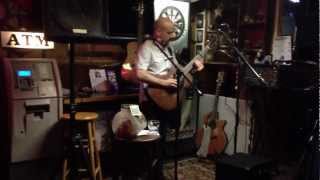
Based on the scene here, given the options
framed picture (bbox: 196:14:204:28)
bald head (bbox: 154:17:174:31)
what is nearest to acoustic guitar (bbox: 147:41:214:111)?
bald head (bbox: 154:17:174:31)

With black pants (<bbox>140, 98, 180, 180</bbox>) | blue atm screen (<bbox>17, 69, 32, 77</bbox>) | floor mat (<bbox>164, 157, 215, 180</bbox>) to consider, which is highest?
blue atm screen (<bbox>17, 69, 32, 77</bbox>)

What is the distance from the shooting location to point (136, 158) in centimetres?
302

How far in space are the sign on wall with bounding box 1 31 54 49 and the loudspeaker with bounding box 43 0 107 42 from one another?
811mm

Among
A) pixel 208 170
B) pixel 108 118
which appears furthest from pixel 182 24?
pixel 208 170

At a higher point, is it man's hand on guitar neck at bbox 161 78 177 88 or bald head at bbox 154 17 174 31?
bald head at bbox 154 17 174 31

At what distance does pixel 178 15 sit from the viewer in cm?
413

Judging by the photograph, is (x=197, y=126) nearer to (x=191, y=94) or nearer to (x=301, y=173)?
(x=191, y=94)

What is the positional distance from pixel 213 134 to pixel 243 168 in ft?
4.64

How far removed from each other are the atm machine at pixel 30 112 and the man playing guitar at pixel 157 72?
0.76m

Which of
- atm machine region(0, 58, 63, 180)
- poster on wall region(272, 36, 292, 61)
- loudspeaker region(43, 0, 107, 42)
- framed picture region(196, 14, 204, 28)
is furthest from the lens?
framed picture region(196, 14, 204, 28)

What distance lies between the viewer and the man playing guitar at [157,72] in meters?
3.09

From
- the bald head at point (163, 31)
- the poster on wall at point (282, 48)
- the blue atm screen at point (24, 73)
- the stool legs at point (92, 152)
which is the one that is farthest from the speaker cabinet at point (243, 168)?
the blue atm screen at point (24, 73)

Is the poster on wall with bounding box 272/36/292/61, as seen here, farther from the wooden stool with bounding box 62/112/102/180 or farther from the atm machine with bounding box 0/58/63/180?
the atm machine with bounding box 0/58/63/180

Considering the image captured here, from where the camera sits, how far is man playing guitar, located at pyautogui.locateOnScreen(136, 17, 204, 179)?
10.1 feet
